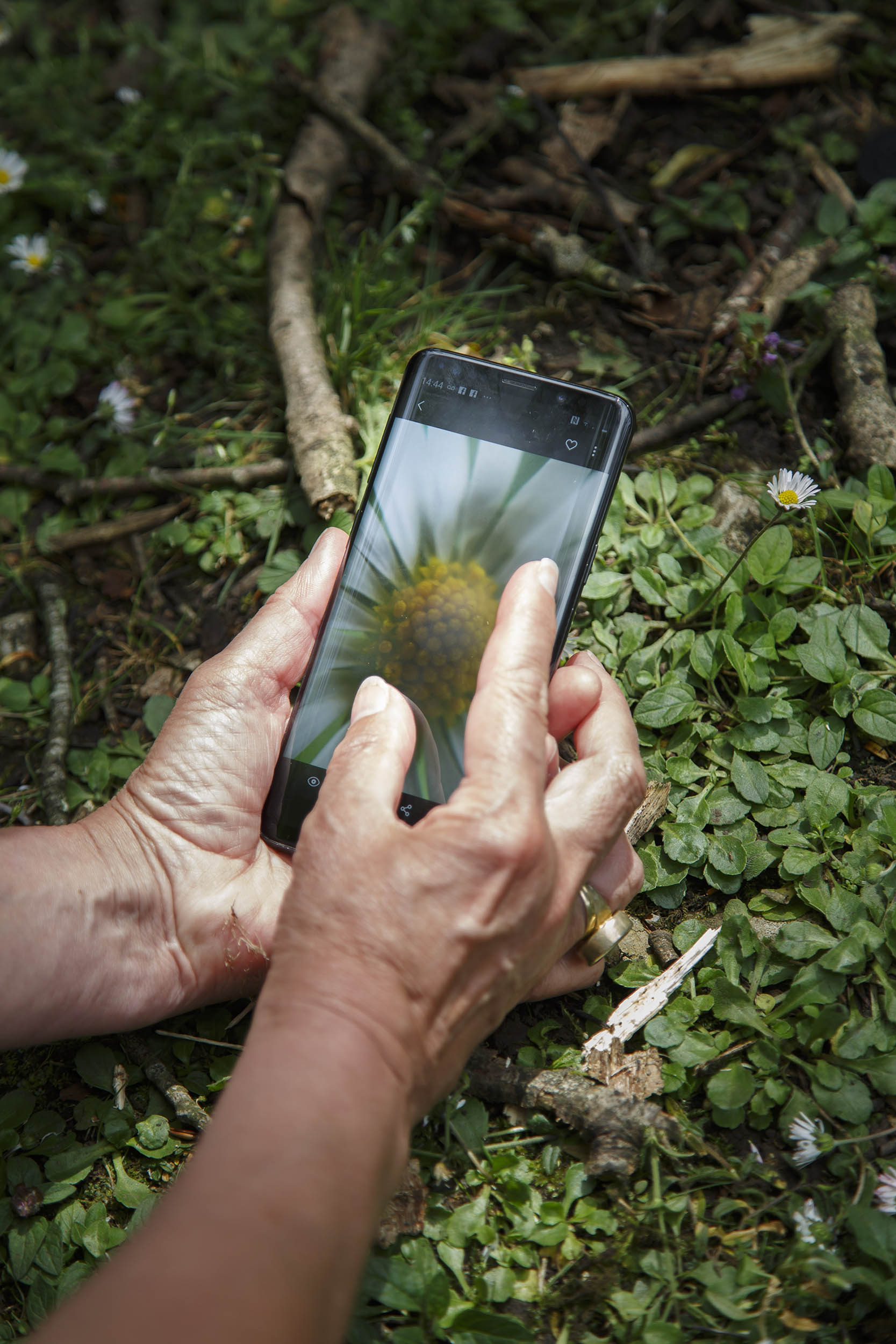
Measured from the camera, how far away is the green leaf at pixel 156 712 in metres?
2.28

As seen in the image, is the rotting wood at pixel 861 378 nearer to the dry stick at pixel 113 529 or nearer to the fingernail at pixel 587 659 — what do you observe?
the fingernail at pixel 587 659

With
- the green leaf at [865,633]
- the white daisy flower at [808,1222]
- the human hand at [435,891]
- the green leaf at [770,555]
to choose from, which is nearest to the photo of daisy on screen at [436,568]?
the human hand at [435,891]

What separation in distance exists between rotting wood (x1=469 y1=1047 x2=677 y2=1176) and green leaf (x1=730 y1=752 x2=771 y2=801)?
71 centimetres

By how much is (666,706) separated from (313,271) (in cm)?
194

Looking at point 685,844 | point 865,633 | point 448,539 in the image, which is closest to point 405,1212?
point 685,844

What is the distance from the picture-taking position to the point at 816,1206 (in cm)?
161

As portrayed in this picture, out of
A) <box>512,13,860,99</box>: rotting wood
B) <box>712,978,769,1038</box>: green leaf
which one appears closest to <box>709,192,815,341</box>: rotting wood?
<box>512,13,860,99</box>: rotting wood

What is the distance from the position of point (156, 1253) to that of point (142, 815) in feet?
3.14

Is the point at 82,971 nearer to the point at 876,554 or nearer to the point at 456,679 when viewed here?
the point at 456,679

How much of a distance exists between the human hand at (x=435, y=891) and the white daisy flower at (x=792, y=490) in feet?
2.61

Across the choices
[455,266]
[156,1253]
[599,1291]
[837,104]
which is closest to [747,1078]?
[599,1291]

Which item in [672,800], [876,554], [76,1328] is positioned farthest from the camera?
[876,554]

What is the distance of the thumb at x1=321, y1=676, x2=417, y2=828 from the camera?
1.46 meters

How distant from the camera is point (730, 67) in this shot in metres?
2.91
